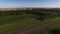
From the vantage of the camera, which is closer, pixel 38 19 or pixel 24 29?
pixel 24 29

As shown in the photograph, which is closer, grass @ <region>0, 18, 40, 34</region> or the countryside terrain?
the countryside terrain

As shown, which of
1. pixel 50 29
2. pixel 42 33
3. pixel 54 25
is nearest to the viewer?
pixel 42 33

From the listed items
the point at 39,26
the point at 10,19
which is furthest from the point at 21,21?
the point at 39,26

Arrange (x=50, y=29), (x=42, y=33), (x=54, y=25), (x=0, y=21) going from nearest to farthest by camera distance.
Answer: (x=42, y=33) < (x=50, y=29) < (x=54, y=25) < (x=0, y=21)

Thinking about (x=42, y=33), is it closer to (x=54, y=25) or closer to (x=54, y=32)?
(x=54, y=32)

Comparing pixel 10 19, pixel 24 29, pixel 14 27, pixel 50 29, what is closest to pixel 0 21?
pixel 10 19

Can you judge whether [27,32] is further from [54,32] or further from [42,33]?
[54,32]

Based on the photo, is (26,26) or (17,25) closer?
(26,26)

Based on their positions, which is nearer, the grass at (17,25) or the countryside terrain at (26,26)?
the countryside terrain at (26,26)

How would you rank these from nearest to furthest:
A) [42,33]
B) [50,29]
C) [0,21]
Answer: [42,33]
[50,29]
[0,21]
